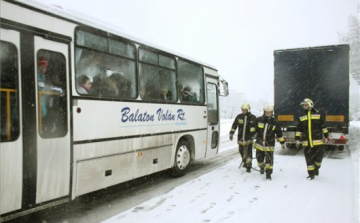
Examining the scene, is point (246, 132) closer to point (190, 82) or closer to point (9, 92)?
point (190, 82)

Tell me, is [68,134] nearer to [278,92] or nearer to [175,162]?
[175,162]

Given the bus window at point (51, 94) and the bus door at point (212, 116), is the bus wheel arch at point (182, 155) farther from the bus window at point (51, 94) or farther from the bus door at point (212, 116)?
the bus window at point (51, 94)

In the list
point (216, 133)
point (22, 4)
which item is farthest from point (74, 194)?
point (216, 133)

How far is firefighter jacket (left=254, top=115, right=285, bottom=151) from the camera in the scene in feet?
24.3

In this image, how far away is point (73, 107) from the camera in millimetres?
4570

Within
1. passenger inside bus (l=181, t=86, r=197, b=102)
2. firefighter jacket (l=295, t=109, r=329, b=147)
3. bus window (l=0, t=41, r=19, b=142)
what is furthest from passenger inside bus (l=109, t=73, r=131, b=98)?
firefighter jacket (l=295, t=109, r=329, b=147)

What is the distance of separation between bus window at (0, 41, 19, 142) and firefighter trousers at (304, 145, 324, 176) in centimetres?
631

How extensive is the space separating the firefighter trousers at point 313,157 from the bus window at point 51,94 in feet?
18.6

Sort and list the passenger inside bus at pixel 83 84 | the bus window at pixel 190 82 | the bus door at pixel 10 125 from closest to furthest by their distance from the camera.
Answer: the bus door at pixel 10 125
the passenger inside bus at pixel 83 84
the bus window at pixel 190 82

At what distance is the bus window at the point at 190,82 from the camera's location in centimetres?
767

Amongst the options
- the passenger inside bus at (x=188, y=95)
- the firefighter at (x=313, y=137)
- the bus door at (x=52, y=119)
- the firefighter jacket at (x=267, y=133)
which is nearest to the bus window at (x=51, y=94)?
the bus door at (x=52, y=119)

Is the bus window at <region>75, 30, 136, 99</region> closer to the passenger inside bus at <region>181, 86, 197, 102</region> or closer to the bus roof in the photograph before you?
the bus roof

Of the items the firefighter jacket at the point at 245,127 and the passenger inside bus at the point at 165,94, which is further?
the firefighter jacket at the point at 245,127

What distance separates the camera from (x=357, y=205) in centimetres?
523
